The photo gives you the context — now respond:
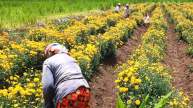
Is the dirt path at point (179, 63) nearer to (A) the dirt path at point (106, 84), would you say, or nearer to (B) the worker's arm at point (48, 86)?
(A) the dirt path at point (106, 84)

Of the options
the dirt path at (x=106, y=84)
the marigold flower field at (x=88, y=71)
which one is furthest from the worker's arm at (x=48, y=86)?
the dirt path at (x=106, y=84)

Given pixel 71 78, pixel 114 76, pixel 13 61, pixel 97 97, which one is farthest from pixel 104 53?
pixel 71 78

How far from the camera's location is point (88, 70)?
12.9 meters

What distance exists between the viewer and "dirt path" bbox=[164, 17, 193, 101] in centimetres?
1416

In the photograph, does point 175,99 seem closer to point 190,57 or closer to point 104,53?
point 104,53

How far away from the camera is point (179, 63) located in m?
18.1

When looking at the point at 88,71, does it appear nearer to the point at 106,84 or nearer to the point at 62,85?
the point at 106,84

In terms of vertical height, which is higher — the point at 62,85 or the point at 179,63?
the point at 62,85

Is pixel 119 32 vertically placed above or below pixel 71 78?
below

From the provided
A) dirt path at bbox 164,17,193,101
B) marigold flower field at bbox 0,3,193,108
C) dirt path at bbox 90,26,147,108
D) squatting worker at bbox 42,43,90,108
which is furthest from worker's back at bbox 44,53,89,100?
dirt path at bbox 164,17,193,101

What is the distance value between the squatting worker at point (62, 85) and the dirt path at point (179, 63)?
6.51m

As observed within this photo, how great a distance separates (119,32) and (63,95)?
13543mm

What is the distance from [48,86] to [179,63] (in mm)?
12145

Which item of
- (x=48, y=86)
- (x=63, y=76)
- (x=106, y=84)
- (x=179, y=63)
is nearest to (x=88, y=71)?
Result: (x=106, y=84)
